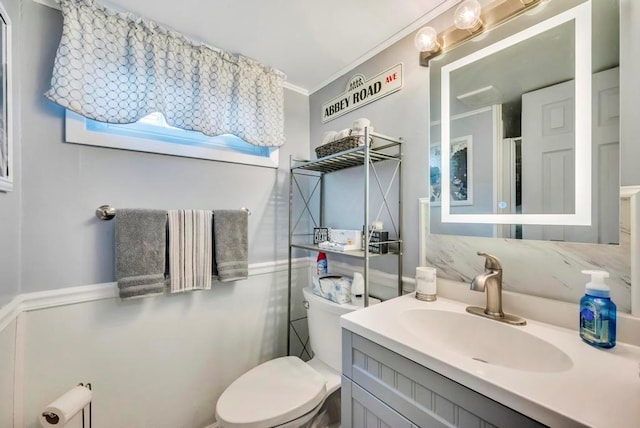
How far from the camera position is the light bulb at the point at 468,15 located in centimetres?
93

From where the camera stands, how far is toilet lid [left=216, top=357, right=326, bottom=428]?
968mm

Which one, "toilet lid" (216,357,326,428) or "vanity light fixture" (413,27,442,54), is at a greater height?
"vanity light fixture" (413,27,442,54)

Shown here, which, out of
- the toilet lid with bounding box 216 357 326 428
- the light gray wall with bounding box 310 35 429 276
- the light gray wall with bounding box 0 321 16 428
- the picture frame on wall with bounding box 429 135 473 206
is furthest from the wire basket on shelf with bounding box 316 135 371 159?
the light gray wall with bounding box 0 321 16 428

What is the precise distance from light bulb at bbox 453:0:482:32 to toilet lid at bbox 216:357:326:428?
1.58 m

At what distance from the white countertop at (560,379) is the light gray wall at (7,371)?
3.86 feet

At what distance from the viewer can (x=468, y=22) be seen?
3.15 ft

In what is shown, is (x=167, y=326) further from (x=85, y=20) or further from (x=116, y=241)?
(x=85, y=20)

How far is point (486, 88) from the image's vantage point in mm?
995

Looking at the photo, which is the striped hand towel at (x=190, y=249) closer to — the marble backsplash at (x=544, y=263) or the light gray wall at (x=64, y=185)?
the light gray wall at (x=64, y=185)

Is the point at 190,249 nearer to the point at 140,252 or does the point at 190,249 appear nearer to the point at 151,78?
the point at 140,252

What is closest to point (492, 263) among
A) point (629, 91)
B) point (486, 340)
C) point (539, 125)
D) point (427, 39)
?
point (486, 340)

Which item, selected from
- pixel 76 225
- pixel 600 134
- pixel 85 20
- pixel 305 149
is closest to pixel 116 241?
pixel 76 225

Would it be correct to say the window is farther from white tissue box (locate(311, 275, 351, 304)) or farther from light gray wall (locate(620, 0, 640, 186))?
light gray wall (locate(620, 0, 640, 186))

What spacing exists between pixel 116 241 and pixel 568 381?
1.55 m
